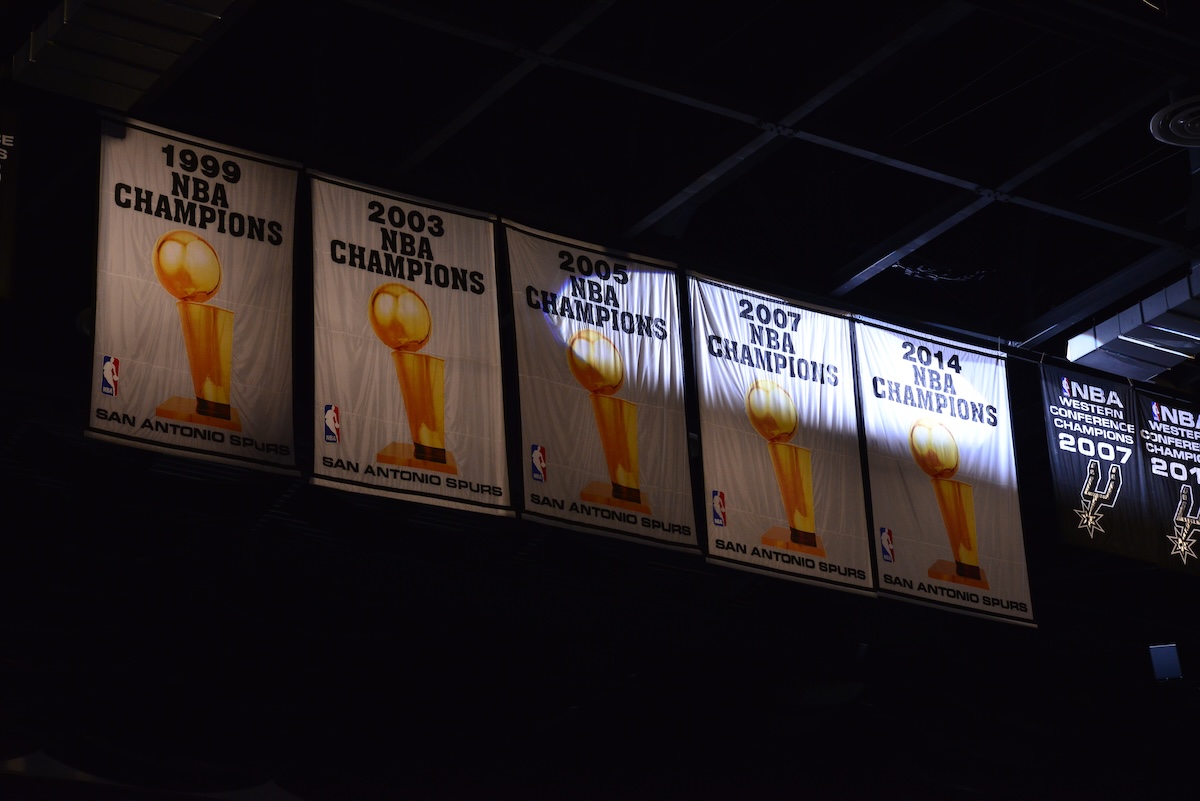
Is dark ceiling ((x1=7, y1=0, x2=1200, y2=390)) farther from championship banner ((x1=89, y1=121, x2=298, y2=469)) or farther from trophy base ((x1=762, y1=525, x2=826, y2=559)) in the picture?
trophy base ((x1=762, y1=525, x2=826, y2=559))

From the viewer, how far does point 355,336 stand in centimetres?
1098

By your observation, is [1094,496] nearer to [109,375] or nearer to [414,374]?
[414,374]

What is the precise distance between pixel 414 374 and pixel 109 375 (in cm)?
210

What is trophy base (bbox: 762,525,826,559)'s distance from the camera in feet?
39.5

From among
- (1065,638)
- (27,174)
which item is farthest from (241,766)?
(1065,638)

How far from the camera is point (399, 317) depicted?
11.2 metres

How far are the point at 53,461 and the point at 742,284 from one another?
543 centimetres

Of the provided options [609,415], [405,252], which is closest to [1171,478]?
[609,415]

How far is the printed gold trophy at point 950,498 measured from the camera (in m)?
12.8

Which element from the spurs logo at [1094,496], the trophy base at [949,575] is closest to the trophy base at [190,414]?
the trophy base at [949,575]

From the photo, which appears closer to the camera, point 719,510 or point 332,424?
point 332,424

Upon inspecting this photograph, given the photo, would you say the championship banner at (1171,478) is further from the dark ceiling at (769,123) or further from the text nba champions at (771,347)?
the text nba champions at (771,347)

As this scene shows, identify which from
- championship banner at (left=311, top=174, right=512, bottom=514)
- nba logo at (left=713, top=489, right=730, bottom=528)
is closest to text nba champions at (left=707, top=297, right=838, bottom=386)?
nba logo at (left=713, top=489, right=730, bottom=528)

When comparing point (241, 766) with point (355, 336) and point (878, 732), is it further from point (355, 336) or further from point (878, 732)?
point (878, 732)
